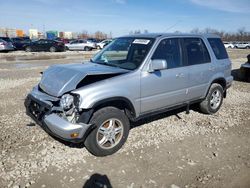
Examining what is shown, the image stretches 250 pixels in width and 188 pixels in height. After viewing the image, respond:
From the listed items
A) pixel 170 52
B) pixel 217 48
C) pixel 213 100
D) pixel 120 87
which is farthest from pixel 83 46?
pixel 120 87

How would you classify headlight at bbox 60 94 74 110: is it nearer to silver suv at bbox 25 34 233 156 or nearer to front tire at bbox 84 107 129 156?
silver suv at bbox 25 34 233 156

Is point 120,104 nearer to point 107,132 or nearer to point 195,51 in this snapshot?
point 107,132

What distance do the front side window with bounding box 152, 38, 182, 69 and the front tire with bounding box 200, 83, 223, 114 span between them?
4.83 ft

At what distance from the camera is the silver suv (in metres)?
3.41

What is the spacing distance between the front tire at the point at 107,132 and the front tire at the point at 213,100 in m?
2.61

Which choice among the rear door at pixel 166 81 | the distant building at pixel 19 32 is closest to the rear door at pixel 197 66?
the rear door at pixel 166 81

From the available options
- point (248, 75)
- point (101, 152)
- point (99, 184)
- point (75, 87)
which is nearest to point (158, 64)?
point (75, 87)

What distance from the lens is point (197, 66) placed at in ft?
16.4

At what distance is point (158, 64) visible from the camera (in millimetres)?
3979

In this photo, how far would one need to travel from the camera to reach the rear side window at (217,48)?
554 cm

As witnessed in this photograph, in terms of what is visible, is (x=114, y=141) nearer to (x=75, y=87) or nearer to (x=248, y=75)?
(x=75, y=87)

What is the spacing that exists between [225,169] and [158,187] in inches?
46.3

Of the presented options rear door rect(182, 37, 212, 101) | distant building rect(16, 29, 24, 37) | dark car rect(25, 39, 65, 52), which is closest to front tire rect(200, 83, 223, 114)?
rear door rect(182, 37, 212, 101)

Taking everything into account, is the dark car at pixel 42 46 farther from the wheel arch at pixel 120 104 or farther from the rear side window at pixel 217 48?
the wheel arch at pixel 120 104
